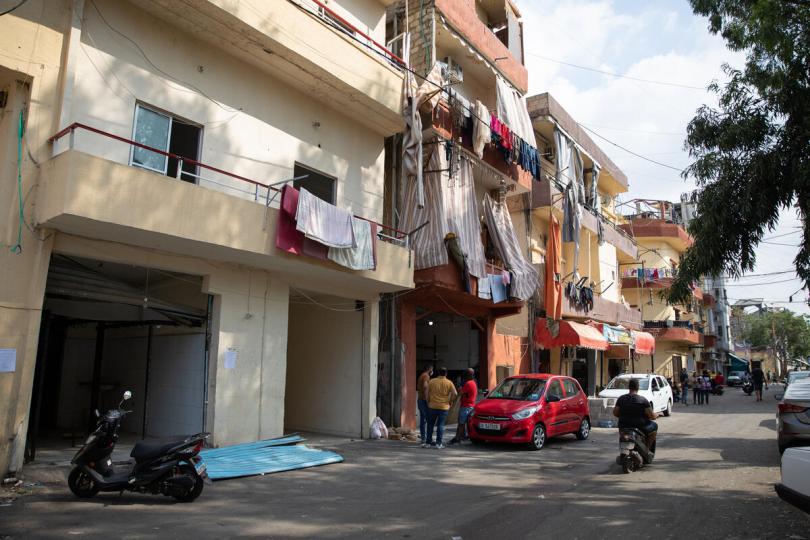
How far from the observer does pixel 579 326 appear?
72.6 ft

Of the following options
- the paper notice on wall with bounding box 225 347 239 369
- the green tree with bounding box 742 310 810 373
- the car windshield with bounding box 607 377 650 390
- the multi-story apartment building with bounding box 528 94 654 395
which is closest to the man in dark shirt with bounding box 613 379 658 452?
the paper notice on wall with bounding box 225 347 239 369

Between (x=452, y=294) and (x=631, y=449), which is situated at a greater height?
(x=452, y=294)

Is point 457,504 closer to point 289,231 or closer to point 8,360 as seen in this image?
point 289,231

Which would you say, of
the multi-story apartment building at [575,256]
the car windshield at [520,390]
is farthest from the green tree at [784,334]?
the car windshield at [520,390]

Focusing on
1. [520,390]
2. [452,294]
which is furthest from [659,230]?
[520,390]

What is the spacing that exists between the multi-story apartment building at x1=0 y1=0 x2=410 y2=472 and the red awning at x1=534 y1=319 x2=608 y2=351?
9911 millimetres

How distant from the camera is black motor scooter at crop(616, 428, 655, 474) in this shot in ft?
30.5

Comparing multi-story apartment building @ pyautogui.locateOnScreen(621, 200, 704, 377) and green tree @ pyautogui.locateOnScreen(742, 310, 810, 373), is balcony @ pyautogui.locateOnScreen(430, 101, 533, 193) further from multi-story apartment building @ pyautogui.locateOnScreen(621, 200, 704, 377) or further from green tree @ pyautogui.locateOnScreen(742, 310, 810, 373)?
green tree @ pyautogui.locateOnScreen(742, 310, 810, 373)

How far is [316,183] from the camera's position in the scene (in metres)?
13.2

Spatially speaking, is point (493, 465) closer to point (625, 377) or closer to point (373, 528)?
point (373, 528)

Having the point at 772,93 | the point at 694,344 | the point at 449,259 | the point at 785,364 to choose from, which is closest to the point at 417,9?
the point at 449,259

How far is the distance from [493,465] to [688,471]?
330 centimetres

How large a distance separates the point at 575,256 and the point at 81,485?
66.6 feet

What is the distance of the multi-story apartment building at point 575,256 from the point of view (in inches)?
856
